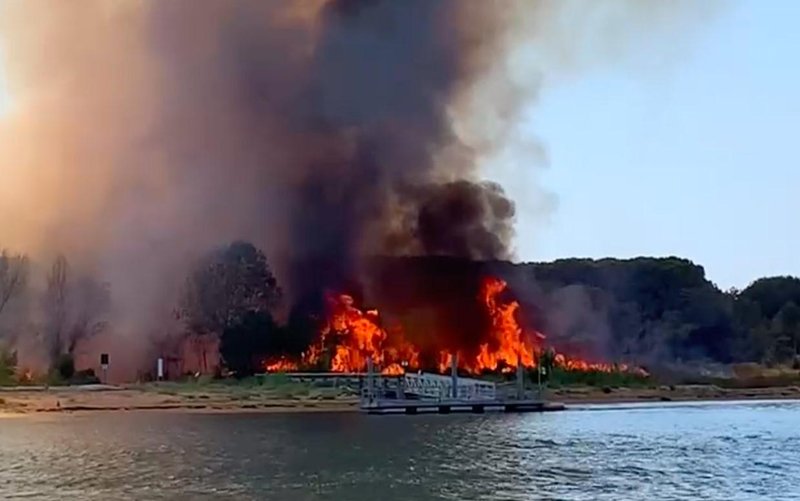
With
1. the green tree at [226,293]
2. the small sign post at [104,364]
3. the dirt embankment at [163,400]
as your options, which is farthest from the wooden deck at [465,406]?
the small sign post at [104,364]

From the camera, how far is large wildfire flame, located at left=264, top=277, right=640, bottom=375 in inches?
3679

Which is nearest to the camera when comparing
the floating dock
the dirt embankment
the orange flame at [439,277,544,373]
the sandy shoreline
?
the floating dock

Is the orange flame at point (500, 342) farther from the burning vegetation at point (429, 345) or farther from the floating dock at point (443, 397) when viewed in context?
the floating dock at point (443, 397)

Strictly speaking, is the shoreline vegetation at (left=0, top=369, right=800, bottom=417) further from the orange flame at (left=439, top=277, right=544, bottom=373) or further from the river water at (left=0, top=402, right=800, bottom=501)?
the river water at (left=0, top=402, right=800, bottom=501)

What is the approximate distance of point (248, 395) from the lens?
3150 inches

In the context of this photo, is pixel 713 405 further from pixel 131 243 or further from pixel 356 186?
pixel 131 243

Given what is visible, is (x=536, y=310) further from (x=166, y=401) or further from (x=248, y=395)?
(x=166, y=401)

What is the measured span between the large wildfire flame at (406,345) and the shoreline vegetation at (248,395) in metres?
4.56

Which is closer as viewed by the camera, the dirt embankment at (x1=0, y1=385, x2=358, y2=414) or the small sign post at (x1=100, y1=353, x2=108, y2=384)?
the dirt embankment at (x1=0, y1=385, x2=358, y2=414)

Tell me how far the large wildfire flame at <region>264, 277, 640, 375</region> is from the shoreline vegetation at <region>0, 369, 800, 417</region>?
4.56 meters

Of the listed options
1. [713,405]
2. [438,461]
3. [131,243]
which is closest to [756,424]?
[713,405]

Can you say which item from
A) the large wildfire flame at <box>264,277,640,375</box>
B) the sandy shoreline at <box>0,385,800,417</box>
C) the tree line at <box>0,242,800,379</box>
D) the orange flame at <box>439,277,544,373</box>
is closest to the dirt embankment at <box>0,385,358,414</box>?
the sandy shoreline at <box>0,385,800,417</box>

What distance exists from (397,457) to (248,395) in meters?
35.0

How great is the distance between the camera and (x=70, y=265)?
9712cm
